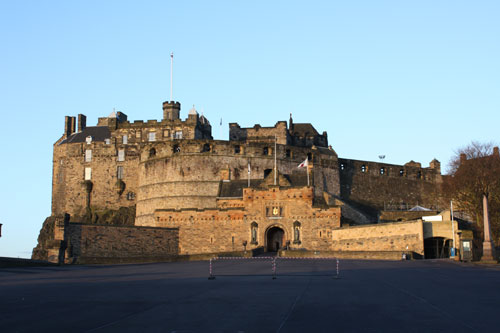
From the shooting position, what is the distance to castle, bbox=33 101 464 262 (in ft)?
152

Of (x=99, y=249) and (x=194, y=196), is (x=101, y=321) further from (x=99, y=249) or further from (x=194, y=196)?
(x=194, y=196)

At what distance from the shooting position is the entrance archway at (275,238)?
167ft

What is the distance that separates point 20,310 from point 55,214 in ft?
196

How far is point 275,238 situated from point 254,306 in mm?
39368

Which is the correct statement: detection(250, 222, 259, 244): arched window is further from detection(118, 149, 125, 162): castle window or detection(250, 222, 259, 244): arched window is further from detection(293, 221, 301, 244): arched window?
detection(118, 149, 125, 162): castle window

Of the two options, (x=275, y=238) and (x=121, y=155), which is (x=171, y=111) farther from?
(x=275, y=238)

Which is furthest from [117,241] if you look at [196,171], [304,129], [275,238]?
[304,129]

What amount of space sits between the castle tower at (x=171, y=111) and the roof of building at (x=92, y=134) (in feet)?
26.7

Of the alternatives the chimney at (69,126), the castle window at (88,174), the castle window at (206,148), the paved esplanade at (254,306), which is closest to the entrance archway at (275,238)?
the castle window at (206,148)

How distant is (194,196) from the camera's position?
6016cm

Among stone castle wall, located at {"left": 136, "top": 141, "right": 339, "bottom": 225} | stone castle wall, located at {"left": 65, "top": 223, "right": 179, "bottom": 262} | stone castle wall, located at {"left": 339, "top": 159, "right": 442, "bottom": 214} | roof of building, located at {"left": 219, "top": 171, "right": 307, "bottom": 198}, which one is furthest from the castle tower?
stone castle wall, located at {"left": 65, "top": 223, "right": 179, "bottom": 262}

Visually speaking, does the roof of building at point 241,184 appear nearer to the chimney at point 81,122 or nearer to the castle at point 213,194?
the castle at point 213,194

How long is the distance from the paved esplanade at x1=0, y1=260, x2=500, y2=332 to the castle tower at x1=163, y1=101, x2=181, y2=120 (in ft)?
171

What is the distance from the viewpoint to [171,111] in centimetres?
7019
